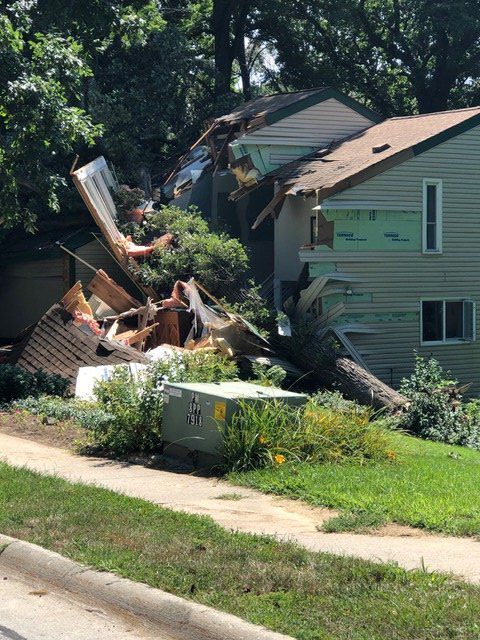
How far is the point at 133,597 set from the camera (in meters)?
6.77

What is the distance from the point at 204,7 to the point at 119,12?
67.3ft

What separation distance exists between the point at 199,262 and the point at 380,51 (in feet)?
75.0

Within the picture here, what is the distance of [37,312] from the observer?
27.1 m

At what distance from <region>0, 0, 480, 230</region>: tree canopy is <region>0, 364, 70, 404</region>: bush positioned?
321 centimetres

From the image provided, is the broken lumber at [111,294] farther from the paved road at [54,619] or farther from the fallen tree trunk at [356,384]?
the paved road at [54,619]

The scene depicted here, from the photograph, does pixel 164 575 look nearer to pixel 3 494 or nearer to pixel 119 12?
pixel 3 494

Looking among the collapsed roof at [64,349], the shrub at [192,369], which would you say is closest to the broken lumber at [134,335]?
the collapsed roof at [64,349]

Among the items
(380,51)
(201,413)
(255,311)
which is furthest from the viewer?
(380,51)

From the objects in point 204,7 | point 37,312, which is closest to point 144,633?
point 37,312

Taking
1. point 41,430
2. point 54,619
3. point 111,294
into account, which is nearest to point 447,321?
point 111,294

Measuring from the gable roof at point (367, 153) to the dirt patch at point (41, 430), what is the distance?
9.47 meters

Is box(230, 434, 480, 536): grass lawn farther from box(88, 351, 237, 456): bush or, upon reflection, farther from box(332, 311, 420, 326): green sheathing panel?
box(332, 311, 420, 326): green sheathing panel

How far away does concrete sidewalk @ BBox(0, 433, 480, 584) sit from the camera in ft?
25.4

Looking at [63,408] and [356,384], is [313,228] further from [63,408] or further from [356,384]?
[63,408]
